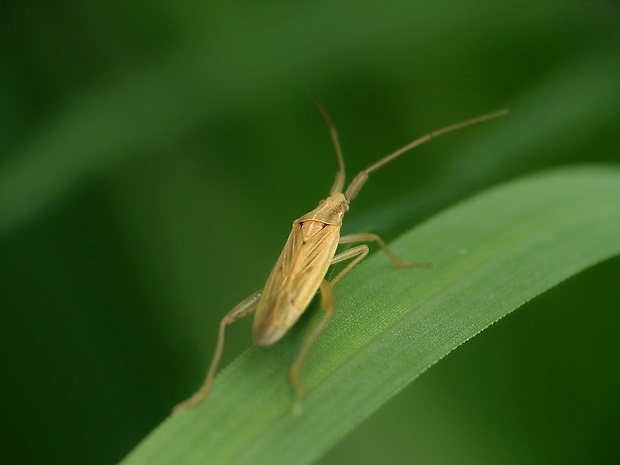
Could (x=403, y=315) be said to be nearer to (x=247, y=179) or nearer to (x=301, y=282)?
(x=301, y=282)

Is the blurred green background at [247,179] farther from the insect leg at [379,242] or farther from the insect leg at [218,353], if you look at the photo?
the insect leg at [218,353]

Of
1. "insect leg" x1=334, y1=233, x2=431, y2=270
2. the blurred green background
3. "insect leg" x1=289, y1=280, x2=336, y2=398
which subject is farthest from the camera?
the blurred green background

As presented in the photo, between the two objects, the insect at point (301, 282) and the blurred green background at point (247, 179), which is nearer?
the insect at point (301, 282)

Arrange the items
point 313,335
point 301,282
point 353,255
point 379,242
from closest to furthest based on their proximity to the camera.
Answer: point 313,335 < point 301,282 < point 379,242 < point 353,255

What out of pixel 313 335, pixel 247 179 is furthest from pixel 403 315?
pixel 247 179

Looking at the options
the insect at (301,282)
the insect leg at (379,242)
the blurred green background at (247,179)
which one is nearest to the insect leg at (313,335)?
the insect at (301,282)

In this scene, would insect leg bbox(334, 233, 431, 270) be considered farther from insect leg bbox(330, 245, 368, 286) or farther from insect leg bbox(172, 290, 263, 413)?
insect leg bbox(172, 290, 263, 413)

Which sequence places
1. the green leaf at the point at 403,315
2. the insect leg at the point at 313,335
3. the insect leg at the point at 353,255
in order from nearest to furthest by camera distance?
1. the green leaf at the point at 403,315
2. the insect leg at the point at 313,335
3. the insect leg at the point at 353,255

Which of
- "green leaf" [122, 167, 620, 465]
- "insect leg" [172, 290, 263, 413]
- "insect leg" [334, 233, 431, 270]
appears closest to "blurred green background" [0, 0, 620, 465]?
"insect leg" [334, 233, 431, 270]
